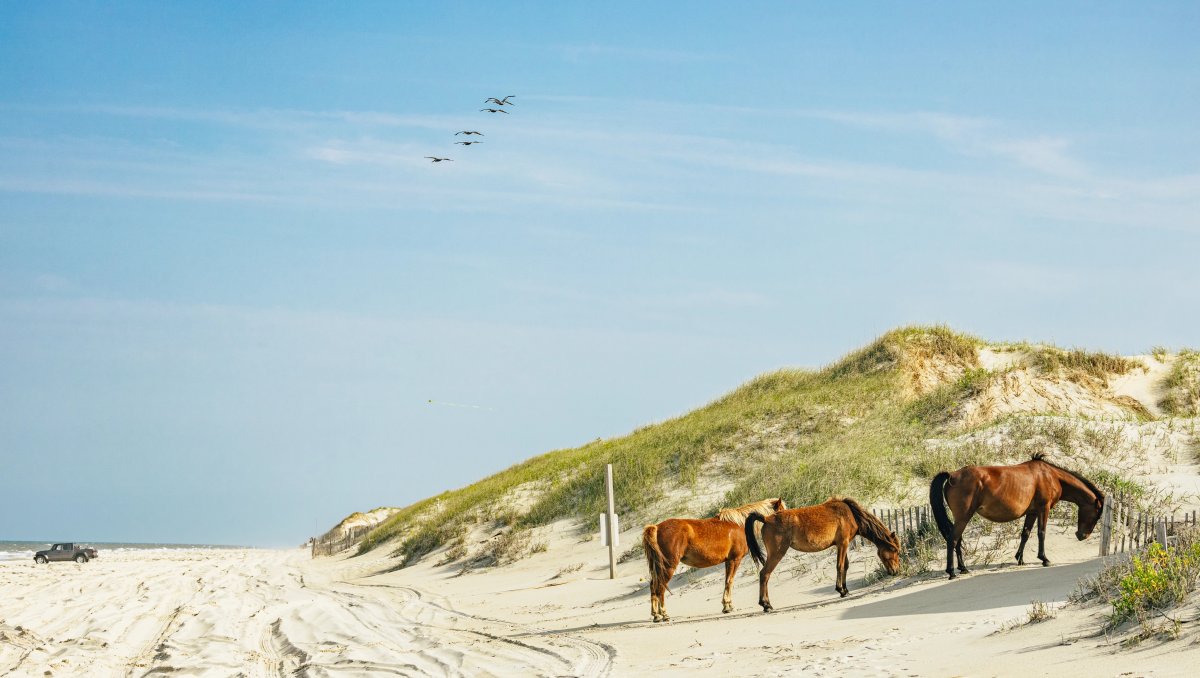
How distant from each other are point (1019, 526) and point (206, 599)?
20.1 meters

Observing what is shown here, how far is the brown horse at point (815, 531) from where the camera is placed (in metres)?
16.2

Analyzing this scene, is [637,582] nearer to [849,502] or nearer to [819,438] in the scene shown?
[849,502]

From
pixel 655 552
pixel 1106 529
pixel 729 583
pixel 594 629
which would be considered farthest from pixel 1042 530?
pixel 594 629

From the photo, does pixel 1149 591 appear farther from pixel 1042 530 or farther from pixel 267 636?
pixel 267 636

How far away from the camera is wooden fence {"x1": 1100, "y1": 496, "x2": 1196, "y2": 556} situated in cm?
1558

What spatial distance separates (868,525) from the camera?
54.0 feet

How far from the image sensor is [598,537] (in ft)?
100

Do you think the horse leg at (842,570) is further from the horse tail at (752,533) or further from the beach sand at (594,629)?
the horse tail at (752,533)

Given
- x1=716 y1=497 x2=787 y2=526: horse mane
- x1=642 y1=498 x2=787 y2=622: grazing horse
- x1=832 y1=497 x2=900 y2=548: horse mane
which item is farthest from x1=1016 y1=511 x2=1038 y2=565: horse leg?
x1=642 y1=498 x2=787 y2=622: grazing horse

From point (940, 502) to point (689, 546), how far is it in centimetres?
395

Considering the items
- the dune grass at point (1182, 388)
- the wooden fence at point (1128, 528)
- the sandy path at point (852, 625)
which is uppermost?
the dune grass at point (1182, 388)

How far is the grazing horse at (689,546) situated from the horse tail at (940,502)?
2.75 meters

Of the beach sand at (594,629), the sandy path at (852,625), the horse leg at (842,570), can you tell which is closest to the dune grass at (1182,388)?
the beach sand at (594,629)

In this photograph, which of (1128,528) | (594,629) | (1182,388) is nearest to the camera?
(594,629)
